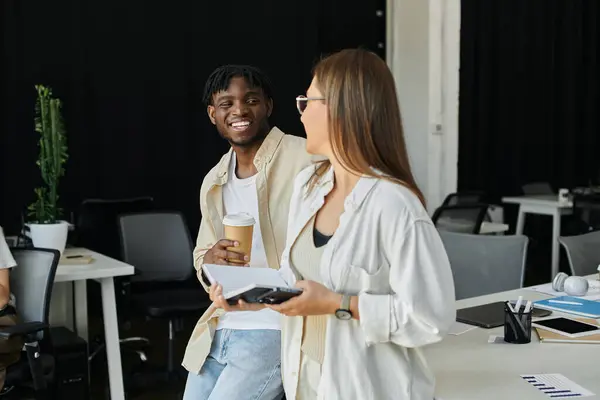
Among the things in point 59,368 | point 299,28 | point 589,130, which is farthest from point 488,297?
point 589,130

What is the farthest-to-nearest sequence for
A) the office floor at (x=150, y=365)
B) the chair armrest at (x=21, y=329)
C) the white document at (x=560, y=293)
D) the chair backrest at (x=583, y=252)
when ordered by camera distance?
the office floor at (x=150, y=365), the chair backrest at (x=583, y=252), the chair armrest at (x=21, y=329), the white document at (x=560, y=293)

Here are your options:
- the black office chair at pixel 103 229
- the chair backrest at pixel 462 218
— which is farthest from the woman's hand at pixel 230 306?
the chair backrest at pixel 462 218

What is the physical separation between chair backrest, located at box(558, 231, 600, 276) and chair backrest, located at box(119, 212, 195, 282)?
93.0 inches

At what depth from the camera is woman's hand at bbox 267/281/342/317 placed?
1474mm

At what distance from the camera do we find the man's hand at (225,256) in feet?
6.09

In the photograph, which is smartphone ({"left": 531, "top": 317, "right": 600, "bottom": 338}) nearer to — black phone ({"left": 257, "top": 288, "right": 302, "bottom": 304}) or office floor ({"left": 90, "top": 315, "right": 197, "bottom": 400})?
black phone ({"left": 257, "top": 288, "right": 302, "bottom": 304})

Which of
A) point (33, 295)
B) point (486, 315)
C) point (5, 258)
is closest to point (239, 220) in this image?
point (486, 315)

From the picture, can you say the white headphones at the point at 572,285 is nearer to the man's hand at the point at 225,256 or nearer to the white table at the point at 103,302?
the man's hand at the point at 225,256

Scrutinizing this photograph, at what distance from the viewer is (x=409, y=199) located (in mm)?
1490

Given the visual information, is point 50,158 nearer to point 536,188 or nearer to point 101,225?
point 101,225

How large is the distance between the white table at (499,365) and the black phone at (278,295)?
22.5 inches

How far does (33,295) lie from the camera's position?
3613mm

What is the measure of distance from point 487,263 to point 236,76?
5.81 ft

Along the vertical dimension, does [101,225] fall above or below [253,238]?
below
